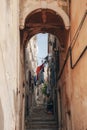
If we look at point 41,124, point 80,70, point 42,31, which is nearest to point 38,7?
point 42,31

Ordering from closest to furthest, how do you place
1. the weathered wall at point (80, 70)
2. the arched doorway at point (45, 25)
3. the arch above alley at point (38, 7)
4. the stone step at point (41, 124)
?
the weathered wall at point (80, 70), the arch above alley at point (38, 7), the arched doorway at point (45, 25), the stone step at point (41, 124)

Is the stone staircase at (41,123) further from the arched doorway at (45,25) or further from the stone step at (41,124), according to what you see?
the arched doorway at (45,25)

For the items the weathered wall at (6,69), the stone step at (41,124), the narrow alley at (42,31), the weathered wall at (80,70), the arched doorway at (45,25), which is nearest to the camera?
the weathered wall at (6,69)

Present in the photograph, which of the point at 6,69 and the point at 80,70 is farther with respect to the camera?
the point at 80,70

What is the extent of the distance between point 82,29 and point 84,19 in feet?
1.44

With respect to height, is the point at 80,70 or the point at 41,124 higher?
the point at 80,70

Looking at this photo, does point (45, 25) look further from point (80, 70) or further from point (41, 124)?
point (41, 124)

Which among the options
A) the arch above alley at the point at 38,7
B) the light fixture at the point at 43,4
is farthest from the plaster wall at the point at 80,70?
the light fixture at the point at 43,4

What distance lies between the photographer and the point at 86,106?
772cm

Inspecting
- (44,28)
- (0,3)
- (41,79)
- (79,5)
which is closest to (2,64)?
(0,3)

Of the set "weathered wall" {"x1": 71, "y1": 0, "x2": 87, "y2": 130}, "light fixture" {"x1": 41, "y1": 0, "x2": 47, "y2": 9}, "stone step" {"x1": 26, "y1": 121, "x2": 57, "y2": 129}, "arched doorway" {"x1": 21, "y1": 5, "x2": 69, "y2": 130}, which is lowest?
"stone step" {"x1": 26, "y1": 121, "x2": 57, "y2": 129}

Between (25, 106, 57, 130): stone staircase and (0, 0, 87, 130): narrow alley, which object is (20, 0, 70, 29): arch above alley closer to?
(0, 0, 87, 130): narrow alley

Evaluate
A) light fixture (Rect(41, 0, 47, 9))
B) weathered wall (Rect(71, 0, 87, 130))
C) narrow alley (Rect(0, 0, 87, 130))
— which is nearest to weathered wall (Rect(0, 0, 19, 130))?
narrow alley (Rect(0, 0, 87, 130))

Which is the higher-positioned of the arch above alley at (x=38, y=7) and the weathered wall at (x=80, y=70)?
the arch above alley at (x=38, y=7)
